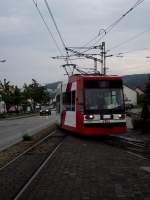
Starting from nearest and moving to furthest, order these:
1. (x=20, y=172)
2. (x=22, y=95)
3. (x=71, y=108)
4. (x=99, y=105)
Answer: (x=20, y=172) < (x=99, y=105) < (x=71, y=108) < (x=22, y=95)

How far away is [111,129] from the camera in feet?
83.5

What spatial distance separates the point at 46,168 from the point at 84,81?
11910 mm

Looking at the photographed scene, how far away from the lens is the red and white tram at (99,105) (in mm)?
25156

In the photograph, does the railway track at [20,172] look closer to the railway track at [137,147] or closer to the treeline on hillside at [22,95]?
the railway track at [137,147]

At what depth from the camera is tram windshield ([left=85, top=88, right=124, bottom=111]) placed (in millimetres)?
25344

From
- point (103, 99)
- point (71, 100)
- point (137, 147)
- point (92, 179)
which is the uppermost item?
point (71, 100)

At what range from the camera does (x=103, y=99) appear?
2552 centimetres

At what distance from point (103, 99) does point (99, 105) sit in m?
0.37

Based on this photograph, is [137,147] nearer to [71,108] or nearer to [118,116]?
[118,116]

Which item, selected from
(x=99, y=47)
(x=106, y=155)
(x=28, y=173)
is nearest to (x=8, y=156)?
(x=106, y=155)

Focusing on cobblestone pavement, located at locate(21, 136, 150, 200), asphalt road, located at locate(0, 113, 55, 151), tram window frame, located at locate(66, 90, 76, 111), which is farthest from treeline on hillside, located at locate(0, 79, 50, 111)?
cobblestone pavement, located at locate(21, 136, 150, 200)

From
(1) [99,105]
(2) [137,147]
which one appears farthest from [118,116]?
(2) [137,147]

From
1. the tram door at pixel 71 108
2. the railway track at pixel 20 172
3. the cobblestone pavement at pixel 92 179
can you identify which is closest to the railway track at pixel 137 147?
the cobblestone pavement at pixel 92 179

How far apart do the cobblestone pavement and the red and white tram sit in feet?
24.9
